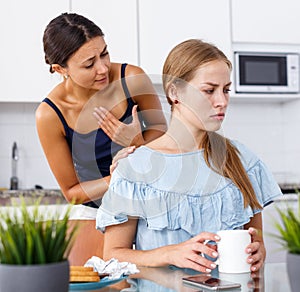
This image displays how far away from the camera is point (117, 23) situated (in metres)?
3.27

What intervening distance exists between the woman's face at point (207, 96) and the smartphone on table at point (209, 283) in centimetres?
58

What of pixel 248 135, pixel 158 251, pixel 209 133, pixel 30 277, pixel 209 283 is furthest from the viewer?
pixel 248 135

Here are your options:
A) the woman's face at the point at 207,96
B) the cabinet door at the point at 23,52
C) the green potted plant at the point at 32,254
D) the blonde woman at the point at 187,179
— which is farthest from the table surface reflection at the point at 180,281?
the cabinet door at the point at 23,52

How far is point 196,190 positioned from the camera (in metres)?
1.61

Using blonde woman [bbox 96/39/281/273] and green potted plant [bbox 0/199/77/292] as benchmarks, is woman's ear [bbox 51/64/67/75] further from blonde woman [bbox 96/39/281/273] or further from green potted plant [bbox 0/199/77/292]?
green potted plant [bbox 0/199/77/292]

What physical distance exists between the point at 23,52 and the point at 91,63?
1.42 metres

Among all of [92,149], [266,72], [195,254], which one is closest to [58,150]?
[92,149]

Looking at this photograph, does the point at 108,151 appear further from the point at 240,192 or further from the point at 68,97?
the point at 240,192

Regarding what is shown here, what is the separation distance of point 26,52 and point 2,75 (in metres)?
0.17

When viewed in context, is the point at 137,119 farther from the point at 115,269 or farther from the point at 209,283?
the point at 209,283

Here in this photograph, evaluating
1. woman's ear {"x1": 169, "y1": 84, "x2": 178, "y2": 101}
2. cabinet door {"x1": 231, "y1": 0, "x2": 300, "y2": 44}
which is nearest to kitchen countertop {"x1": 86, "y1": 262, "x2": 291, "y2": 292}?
woman's ear {"x1": 169, "y1": 84, "x2": 178, "y2": 101}

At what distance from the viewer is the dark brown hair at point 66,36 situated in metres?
1.84

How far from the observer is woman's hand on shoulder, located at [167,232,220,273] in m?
1.26

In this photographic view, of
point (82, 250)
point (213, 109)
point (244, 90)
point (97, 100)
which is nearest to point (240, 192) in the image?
point (213, 109)
